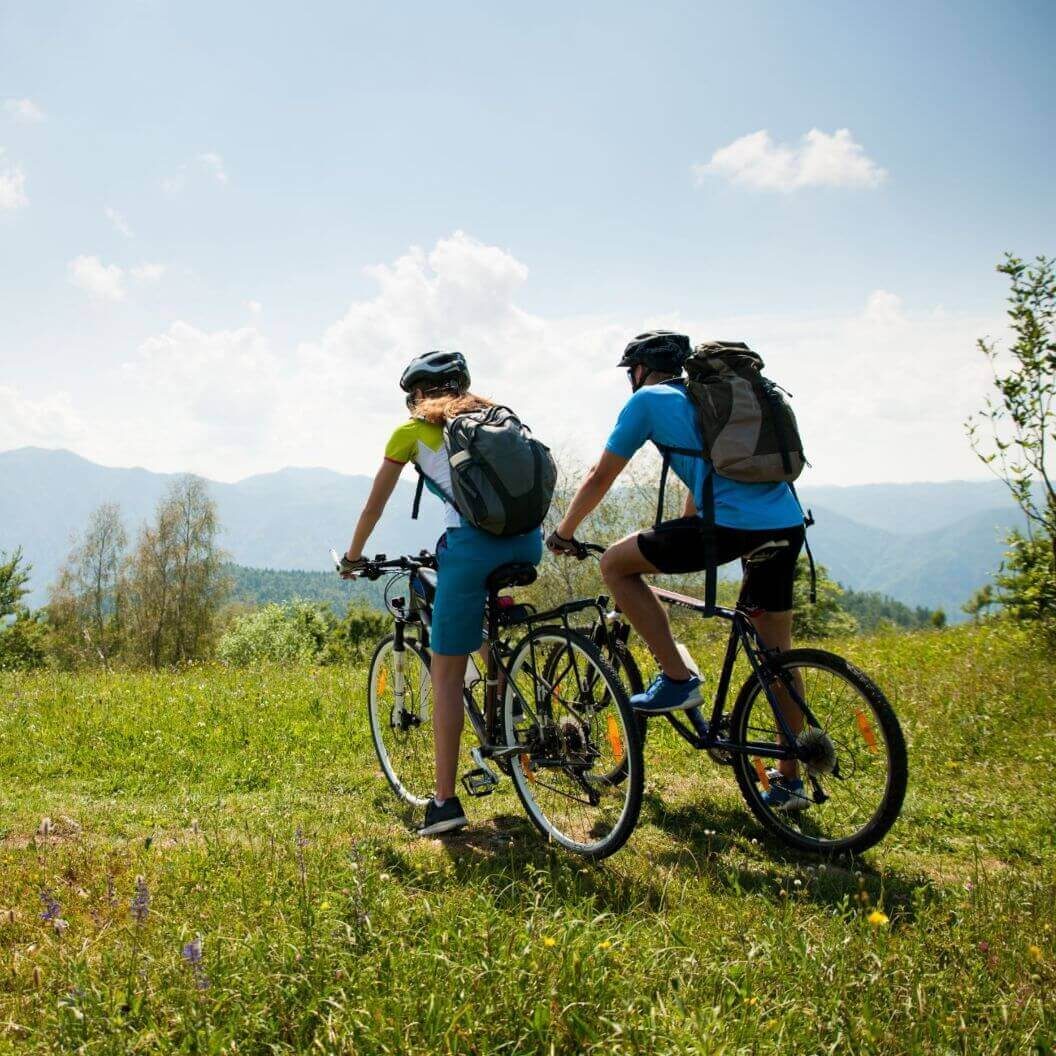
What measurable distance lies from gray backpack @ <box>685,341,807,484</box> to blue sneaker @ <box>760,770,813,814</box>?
173 centimetres

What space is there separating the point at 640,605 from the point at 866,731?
1.31 m

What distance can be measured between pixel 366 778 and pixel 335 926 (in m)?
3.29

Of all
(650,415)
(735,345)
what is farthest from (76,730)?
(735,345)

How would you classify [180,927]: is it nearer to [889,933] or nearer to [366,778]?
[889,933]

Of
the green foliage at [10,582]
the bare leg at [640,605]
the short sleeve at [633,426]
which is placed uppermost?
the short sleeve at [633,426]

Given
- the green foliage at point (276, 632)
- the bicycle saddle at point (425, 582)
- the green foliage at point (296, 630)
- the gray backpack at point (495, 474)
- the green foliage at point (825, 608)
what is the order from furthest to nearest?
the green foliage at point (296, 630) < the green foliage at point (276, 632) < the green foliage at point (825, 608) < the bicycle saddle at point (425, 582) < the gray backpack at point (495, 474)

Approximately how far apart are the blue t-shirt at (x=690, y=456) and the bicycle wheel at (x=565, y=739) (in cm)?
104

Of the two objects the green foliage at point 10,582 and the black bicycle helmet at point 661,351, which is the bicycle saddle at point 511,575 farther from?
the green foliage at point 10,582

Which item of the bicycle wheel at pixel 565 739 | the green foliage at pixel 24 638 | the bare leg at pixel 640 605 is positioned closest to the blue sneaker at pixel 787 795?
the bare leg at pixel 640 605

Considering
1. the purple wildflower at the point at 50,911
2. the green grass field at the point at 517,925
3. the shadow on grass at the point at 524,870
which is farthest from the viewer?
the shadow on grass at the point at 524,870

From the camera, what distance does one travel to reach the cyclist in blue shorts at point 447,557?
4.49m

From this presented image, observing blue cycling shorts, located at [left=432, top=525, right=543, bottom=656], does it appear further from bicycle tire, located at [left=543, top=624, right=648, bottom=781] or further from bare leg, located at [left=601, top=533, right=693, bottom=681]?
bicycle tire, located at [left=543, top=624, right=648, bottom=781]

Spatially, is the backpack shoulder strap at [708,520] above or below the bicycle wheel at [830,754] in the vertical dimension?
above

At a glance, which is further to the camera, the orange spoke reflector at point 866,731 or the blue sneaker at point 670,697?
the blue sneaker at point 670,697
